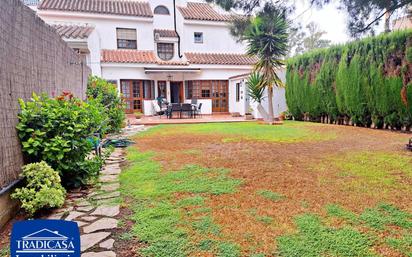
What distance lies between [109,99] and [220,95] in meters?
10.6

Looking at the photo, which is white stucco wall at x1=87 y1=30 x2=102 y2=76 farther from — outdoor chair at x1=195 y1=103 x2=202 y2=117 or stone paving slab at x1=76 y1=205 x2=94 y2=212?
stone paving slab at x1=76 y1=205 x2=94 y2=212

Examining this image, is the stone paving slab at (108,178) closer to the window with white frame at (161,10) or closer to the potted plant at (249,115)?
the potted plant at (249,115)

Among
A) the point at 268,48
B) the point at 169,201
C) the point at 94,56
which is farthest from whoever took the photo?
the point at 94,56

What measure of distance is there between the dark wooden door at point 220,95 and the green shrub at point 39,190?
16.4m

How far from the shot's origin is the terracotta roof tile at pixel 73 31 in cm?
1333

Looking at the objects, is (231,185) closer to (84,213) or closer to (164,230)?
(164,230)

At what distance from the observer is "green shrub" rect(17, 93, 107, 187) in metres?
3.48

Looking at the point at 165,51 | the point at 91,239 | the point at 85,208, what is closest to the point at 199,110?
the point at 165,51

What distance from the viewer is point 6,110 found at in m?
3.12

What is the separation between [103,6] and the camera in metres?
18.9

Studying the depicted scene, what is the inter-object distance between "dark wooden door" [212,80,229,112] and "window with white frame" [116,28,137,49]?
5873 mm

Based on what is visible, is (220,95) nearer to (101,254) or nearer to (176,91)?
(176,91)

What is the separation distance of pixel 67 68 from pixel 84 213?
170 inches

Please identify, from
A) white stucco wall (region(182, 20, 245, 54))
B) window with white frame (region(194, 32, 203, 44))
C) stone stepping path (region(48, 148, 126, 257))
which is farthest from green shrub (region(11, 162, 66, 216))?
window with white frame (region(194, 32, 203, 44))
